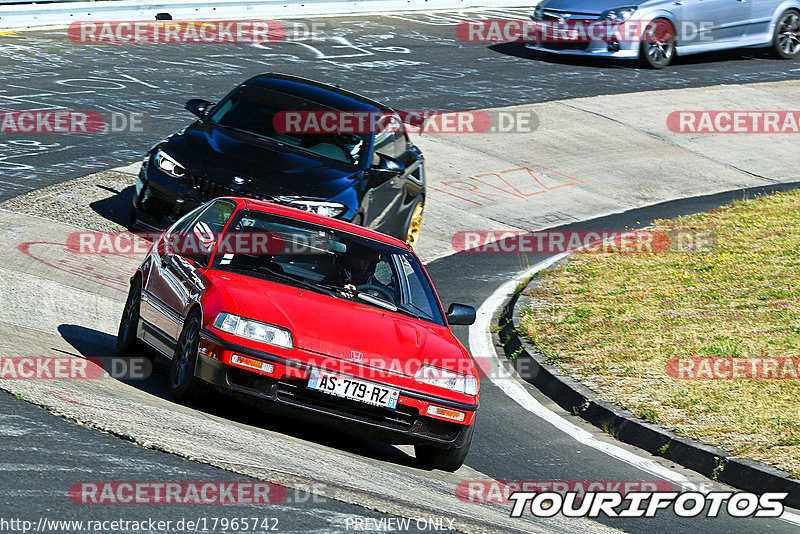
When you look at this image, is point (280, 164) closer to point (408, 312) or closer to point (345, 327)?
point (408, 312)

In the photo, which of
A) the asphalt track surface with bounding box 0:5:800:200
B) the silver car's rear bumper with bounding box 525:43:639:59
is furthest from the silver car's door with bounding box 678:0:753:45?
the silver car's rear bumper with bounding box 525:43:639:59

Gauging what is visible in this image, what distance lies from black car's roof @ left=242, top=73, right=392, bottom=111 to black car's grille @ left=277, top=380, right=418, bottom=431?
6.55 m

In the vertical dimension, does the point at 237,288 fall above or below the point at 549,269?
above

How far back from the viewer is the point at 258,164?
12.2 m

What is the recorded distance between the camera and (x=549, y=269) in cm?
1424

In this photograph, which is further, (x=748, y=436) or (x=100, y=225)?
(x=100, y=225)

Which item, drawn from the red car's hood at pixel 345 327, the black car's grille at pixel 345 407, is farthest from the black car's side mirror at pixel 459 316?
the black car's grille at pixel 345 407

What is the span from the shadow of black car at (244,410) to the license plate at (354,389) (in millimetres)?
271

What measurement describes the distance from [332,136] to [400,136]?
1.31 metres

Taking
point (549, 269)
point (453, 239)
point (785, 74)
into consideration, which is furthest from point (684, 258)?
point (785, 74)

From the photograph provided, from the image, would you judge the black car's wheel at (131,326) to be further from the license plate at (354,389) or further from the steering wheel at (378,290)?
the license plate at (354,389)

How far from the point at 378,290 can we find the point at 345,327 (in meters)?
0.90

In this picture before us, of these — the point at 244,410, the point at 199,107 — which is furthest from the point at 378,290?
the point at 199,107

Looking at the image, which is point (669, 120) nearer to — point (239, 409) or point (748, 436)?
point (748, 436)
